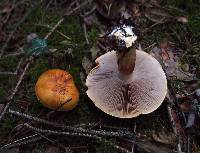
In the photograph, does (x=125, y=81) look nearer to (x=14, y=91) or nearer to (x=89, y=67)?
(x=89, y=67)

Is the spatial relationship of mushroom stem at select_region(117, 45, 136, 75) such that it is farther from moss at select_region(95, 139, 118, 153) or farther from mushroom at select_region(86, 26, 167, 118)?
moss at select_region(95, 139, 118, 153)

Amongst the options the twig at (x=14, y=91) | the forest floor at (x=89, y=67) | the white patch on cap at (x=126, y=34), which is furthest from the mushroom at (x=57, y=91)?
the white patch on cap at (x=126, y=34)

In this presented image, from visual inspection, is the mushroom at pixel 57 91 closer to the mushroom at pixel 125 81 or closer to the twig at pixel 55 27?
the mushroom at pixel 125 81

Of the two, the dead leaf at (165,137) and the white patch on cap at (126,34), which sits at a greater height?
the white patch on cap at (126,34)

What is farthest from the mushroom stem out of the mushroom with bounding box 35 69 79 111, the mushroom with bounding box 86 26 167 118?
the mushroom with bounding box 35 69 79 111

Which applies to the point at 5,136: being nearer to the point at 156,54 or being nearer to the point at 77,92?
the point at 77,92

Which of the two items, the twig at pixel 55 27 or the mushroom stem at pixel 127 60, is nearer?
the mushroom stem at pixel 127 60
